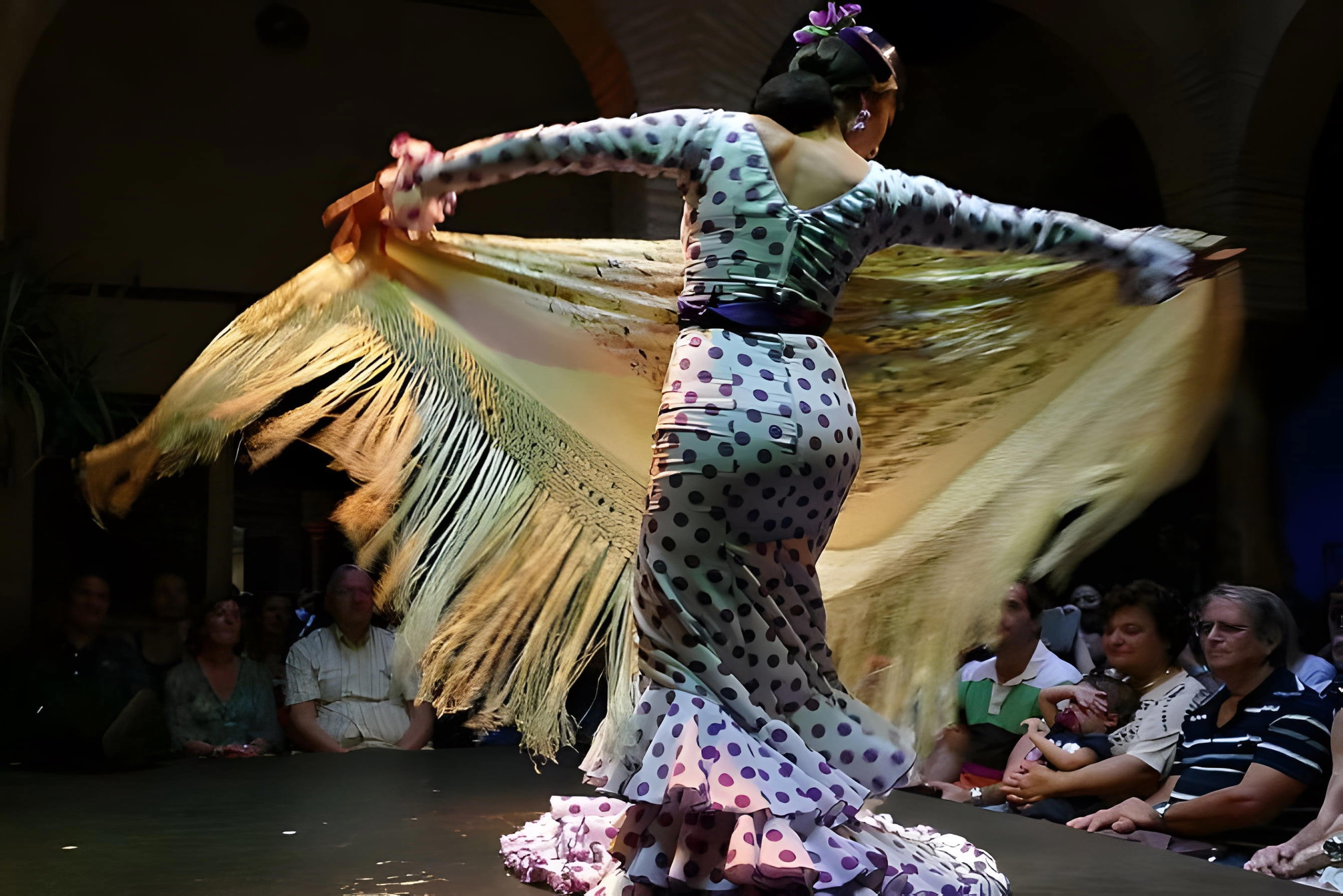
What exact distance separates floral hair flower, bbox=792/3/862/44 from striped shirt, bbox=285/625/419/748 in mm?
3165

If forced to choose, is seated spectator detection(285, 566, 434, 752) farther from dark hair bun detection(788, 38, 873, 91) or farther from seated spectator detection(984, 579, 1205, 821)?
dark hair bun detection(788, 38, 873, 91)

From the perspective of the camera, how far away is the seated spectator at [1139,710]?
3.77 meters

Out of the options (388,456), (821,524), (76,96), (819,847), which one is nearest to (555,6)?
(76,96)

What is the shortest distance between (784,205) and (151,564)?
5.31 meters

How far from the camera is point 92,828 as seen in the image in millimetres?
3574

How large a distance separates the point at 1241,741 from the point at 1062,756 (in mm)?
574

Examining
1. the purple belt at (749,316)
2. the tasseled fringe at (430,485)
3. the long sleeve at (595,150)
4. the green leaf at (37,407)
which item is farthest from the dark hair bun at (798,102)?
the green leaf at (37,407)

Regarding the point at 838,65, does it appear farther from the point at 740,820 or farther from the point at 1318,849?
the point at 1318,849

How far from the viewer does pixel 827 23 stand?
2723 mm

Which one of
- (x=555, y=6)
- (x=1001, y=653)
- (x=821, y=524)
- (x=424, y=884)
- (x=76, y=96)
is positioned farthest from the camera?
(x=76, y=96)

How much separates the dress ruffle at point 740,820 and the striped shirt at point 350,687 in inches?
113

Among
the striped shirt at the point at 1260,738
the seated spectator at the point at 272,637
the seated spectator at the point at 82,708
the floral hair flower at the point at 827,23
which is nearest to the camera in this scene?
the floral hair flower at the point at 827,23

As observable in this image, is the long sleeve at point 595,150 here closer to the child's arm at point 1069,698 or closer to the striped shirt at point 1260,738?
the striped shirt at point 1260,738

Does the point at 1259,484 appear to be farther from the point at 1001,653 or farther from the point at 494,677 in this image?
the point at 494,677
